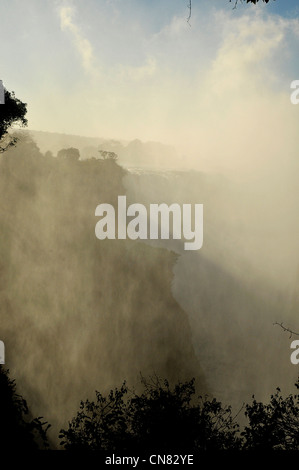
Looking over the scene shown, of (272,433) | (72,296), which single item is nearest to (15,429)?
(272,433)

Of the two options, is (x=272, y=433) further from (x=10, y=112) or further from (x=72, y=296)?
(x=72, y=296)

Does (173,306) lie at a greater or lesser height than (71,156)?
lesser

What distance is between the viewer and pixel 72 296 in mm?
28828

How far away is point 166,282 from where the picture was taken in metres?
31.9

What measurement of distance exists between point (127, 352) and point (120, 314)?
405cm

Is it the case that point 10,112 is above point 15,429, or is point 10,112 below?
above

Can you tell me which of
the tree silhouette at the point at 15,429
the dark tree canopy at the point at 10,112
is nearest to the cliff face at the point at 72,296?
the tree silhouette at the point at 15,429

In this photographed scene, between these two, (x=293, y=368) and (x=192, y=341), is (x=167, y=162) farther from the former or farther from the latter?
(x=293, y=368)

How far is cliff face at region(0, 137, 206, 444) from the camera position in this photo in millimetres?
24000

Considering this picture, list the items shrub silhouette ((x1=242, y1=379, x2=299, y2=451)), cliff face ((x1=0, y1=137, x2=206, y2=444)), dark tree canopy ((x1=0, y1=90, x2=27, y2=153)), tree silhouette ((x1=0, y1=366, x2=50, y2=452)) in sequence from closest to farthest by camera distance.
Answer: tree silhouette ((x1=0, y1=366, x2=50, y2=452))
shrub silhouette ((x1=242, y1=379, x2=299, y2=451))
dark tree canopy ((x1=0, y1=90, x2=27, y2=153))
cliff face ((x1=0, y1=137, x2=206, y2=444))

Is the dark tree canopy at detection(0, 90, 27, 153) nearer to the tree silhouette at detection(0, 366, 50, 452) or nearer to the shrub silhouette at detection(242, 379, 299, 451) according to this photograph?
the tree silhouette at detection(0, 366, 50, 452)

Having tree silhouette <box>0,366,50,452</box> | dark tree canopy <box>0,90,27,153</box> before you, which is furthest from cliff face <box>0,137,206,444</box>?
dark tree canopy <box>0,90,27,153</box>

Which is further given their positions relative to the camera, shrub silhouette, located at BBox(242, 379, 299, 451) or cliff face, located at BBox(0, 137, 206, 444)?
cliff face, located at BBox(0, 137, 206, 444)

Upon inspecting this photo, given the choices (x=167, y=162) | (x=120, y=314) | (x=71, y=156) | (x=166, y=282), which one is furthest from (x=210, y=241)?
(x=167, y=162)
